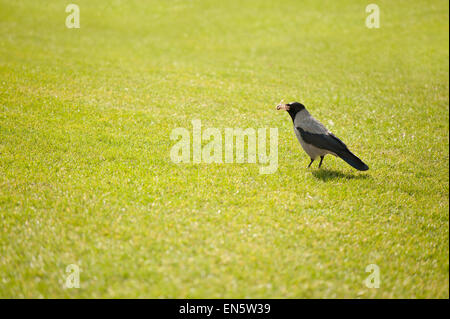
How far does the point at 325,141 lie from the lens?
9.05 metres

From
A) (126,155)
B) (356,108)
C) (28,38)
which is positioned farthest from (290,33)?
(126,155)

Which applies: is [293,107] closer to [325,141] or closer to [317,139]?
[317,139]

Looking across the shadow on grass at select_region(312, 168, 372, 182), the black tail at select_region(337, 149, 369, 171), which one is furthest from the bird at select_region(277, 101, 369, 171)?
the shadow on grass at select_region(312, 168, 372, 182)

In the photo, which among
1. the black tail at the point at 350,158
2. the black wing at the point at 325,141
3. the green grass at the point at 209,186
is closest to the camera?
the green grass at the point at 209,186

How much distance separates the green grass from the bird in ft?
2.54

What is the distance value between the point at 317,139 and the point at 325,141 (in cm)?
22

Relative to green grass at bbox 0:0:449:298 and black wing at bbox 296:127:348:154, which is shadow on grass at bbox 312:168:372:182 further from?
black wing at bbox 296:127:348:154

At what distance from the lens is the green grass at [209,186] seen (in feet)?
19.8

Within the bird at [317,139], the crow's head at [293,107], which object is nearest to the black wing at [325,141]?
the bird at [317,139]

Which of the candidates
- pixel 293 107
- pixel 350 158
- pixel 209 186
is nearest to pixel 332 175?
pixel 350 158

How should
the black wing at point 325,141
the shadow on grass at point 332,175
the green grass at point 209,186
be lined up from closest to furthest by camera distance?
the green grass at point 209,186 < the black wing at point 325,141 < the shadow on grass at point 332,175

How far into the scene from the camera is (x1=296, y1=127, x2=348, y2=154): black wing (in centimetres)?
894

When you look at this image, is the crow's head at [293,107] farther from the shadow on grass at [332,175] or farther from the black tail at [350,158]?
the shadow on grass at [332,175]

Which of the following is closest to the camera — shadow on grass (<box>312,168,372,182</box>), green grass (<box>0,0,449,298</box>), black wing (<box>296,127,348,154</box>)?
green grass (<box>0,0,449,298</box>)
